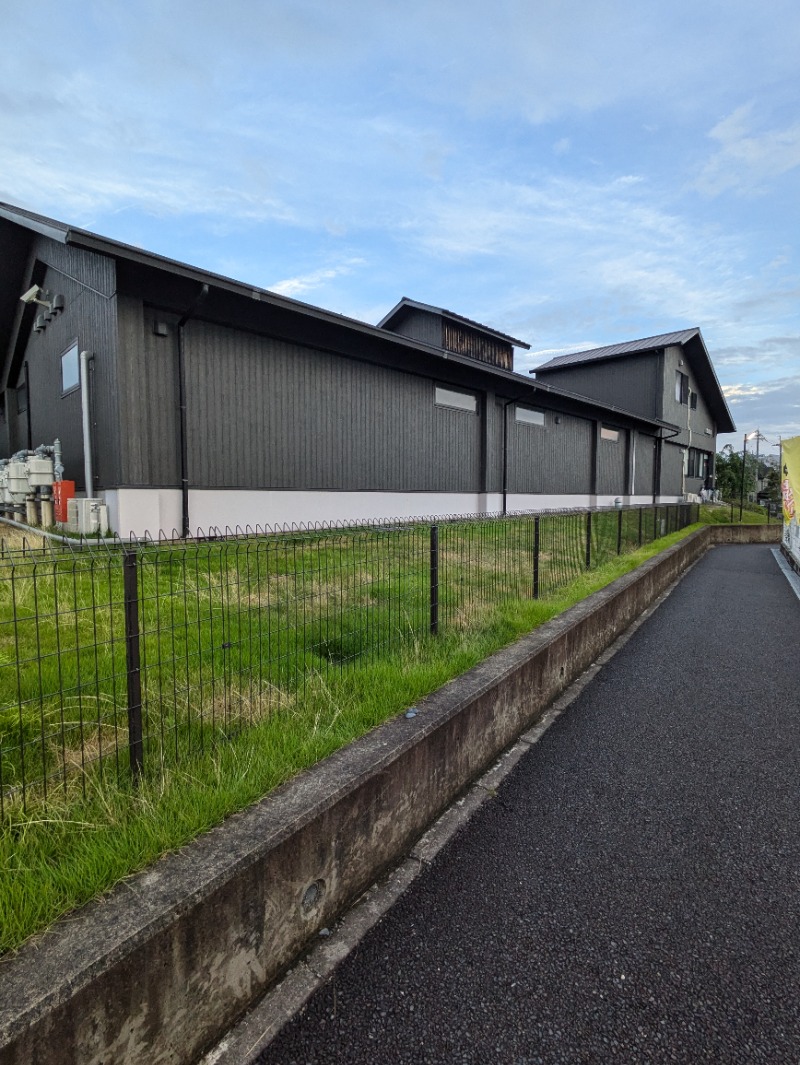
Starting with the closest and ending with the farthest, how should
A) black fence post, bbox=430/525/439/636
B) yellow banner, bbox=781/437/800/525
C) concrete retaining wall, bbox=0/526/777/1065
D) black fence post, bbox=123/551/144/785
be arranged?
concrete retaining wall, bbox=0/526/777/1065 < black fence post, bbox=123/551/144/785 < black fence post, bbox=430/525/439/636 < yellow banner, bbox=781/437/800/525

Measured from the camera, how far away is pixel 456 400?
13602 millimetres

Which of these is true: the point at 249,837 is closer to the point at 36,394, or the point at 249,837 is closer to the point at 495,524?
the point at 495,524

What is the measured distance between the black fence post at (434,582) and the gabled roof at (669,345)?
2397cm

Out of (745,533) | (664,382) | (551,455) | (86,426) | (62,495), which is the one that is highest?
(664,382)

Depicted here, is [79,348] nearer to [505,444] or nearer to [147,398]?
[147,398]

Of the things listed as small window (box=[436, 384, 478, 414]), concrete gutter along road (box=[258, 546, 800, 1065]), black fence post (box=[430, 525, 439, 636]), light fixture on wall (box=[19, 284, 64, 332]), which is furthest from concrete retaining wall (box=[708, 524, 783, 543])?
light fixture on wall (box=[19, 284, 64, 332])

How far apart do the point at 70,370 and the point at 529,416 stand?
36.4ft

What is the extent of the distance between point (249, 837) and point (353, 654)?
6.32 ft

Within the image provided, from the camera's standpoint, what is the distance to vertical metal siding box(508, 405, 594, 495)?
50.8ft

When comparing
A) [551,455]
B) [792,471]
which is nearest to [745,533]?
[551,455]

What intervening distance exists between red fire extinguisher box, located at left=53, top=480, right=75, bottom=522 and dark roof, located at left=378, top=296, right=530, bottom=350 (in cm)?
1106

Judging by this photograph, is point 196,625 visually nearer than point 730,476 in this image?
Yes

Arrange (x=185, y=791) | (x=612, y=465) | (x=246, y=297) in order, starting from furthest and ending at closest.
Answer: (x=612, y=465), (x=246, y=297), (x=185, y=791)

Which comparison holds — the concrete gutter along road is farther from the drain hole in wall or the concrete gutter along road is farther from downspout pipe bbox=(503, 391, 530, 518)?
downspout pipe bbox=(503, 391, 530, 518)
